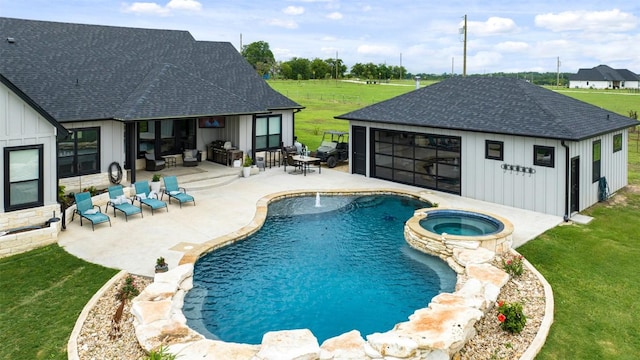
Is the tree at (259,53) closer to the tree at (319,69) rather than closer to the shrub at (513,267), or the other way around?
the tree at (319,69)

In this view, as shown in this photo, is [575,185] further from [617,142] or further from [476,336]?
[476,336]

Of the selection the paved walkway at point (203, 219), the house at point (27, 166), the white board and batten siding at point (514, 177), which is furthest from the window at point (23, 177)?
the white board and batten siding at point (514, 177)

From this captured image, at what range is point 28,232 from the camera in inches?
508

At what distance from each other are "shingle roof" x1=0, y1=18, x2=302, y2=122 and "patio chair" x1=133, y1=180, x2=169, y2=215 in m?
3.03

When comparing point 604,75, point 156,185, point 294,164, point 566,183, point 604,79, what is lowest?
point 156,185

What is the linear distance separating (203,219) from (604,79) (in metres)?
142

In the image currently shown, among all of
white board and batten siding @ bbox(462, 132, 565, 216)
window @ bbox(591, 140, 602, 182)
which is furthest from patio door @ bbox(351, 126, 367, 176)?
window @ bbox(591, 140, 602, 182)

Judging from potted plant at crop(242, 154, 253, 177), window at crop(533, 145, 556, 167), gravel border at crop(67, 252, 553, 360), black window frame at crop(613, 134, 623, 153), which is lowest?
gravel border at crop(67, 252, 553, 360)

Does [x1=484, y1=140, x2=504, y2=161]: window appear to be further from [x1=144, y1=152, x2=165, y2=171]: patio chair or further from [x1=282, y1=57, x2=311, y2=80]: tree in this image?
[x1=282, y1=57, x2=311, y2=80]: tree

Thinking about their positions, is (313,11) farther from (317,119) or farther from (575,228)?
(575,228)

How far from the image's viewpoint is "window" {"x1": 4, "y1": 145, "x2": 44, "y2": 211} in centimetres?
1359

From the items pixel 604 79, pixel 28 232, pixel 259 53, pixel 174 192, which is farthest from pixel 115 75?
pixel 604 79

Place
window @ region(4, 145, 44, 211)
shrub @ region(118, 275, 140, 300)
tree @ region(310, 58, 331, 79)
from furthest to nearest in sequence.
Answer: tree @ region(310, 58, 331, 79) < window @ region(4, 145, 44, 211) < shrub @ region(118, 275, 140, 300)

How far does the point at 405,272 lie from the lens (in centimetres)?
1188
